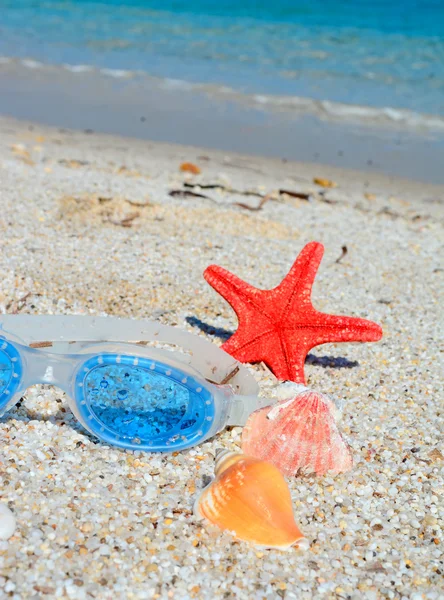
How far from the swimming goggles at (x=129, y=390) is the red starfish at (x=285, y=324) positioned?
538 millimetres

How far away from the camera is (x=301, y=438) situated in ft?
7.59

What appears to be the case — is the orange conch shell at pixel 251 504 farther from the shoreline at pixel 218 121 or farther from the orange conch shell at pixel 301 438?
the shoreline at pixel 218 121

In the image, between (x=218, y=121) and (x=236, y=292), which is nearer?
(x=236, y=292)

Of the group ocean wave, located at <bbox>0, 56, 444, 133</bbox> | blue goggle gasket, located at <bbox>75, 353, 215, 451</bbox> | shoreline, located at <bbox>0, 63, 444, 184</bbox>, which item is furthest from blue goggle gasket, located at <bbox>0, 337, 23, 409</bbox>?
ocean wave, located at <bbox>0, 56, 444, 133</bbox>

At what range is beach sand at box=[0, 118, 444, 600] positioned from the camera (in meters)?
1.87

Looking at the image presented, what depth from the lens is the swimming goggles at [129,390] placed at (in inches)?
87.3

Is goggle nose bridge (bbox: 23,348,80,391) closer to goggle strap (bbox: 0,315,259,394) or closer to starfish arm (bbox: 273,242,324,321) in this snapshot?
goggle strap (bbox: 0,315,259,394)

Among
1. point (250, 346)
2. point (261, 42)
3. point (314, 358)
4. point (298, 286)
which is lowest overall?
point (314, 358)

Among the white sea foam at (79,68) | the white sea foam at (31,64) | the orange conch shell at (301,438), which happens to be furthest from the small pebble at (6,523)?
the white sea foam at (31,64)

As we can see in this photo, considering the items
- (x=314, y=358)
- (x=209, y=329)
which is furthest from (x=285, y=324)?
(x=209, y=329)

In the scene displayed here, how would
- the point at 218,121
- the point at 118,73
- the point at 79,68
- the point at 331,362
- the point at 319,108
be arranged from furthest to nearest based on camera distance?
1. the point at 79,68
2. the point at 118,73
3. the point at 319,108
4. the point at 218,121
5. the point at 331,362

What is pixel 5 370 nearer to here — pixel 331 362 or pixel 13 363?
pixel 13 363

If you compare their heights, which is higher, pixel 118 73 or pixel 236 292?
pixel 118 73

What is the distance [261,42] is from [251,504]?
1573 centimetres
